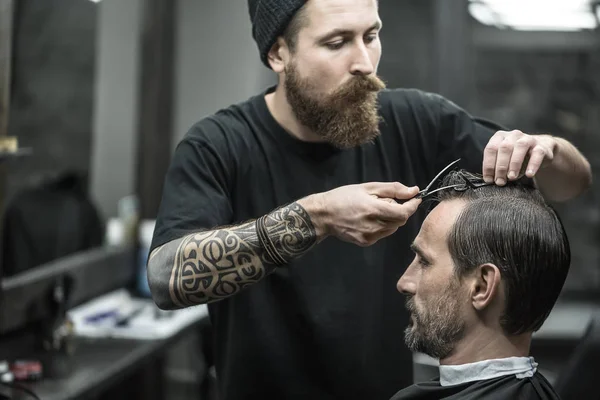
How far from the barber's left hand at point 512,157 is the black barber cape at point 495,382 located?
35cm

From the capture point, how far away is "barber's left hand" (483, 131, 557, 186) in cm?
158

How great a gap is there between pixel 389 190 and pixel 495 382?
1.39ft

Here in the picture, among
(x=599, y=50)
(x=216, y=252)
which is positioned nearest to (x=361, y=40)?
(x=216, y=252)

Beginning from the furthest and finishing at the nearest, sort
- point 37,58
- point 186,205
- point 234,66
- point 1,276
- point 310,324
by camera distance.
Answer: point 234,66 → point 37,58 → point 1,276 → point 310,324 → point 186,205

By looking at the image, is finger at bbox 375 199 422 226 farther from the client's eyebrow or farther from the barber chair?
the barber chair

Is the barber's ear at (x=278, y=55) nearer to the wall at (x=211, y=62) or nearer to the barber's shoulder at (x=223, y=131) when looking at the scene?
the barber's shoulder at (x=223, y=131)

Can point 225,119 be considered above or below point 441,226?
above

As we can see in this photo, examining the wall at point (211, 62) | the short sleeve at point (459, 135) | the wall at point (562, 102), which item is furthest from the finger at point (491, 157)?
the wall at point (562, 102)

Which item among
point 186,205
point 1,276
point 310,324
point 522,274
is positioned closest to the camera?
point 522,274

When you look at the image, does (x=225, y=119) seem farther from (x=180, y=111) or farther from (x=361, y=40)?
(x=180, y=111)

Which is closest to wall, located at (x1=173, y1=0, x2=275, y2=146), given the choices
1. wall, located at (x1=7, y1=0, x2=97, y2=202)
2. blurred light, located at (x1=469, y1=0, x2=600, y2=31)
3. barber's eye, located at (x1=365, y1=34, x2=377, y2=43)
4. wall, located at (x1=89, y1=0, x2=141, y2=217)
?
wall, located at (x1=89, y1=0, x2=141, y2=217)

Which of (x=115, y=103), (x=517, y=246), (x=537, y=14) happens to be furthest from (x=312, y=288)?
(x=537, y=14)

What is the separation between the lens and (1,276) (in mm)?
2771

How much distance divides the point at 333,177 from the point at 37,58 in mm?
1548
